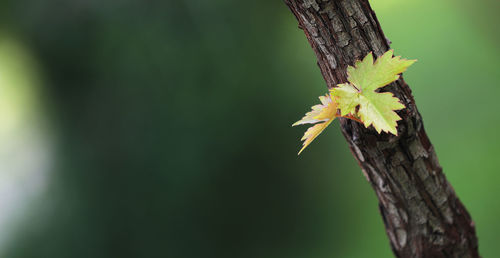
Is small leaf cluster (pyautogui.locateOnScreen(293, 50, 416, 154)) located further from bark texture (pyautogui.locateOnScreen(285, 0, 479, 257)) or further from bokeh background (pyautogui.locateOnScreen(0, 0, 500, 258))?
bokeh background (pyautogui.locateOnScreen(0, 0, 500, 258))

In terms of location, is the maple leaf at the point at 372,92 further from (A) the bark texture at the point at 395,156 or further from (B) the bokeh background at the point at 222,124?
(B) the bokeh background at the point at 222,124

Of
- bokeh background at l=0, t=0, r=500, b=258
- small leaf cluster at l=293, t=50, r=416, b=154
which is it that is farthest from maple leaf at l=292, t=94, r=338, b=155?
bokeh background at l=0, t=0, r=500, b=258

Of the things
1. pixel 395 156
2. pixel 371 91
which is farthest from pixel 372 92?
pixel 395 156

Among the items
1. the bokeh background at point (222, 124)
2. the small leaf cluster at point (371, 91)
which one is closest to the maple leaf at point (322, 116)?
the small leaf cluster at point (371, 91)

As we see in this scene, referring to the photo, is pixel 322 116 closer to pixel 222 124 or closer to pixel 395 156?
pixel 395 156

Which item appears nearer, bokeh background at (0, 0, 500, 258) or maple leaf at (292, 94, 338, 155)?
maple leaf at (292, 94, 338, 155)

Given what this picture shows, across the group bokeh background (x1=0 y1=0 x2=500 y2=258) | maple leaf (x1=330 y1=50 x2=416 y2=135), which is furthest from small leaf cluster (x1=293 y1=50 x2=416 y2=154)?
bokeh background (x1=0 y1=0 x2=500 y2=258)

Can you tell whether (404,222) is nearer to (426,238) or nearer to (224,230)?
(426,238)
